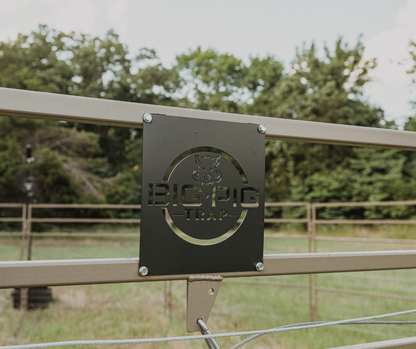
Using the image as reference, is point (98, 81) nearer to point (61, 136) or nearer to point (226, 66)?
point (61, 136)

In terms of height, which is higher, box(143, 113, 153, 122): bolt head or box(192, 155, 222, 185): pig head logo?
box(143, 113, 153, 122): bolt head

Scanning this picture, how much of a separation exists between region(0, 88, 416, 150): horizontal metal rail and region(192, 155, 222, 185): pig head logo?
7 cm

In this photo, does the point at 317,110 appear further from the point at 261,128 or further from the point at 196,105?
the point at 261,128

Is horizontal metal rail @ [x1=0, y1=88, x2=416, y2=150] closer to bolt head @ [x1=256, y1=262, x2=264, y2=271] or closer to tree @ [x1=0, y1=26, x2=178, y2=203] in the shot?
bolt head @ [x1=256, y1=262, x2=264, y2=271]

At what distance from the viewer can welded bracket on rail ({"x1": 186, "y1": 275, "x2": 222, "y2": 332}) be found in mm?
568

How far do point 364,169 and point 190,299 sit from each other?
12713 millimetres

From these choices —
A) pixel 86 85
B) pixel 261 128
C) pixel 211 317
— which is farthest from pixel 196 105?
pixel 261 128

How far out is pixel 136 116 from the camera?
0.55m

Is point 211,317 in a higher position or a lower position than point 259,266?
lower

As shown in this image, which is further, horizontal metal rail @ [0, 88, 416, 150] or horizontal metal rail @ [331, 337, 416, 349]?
horizontal metal rail @ [331, 337, 416, 349]

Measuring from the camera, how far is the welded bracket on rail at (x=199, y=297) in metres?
0.57

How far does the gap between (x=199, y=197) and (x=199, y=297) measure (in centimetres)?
17

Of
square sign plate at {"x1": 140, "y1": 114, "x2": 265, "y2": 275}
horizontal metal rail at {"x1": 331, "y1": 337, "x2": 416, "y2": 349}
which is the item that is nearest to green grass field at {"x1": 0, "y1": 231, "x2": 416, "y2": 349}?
horizontal metal rail at {"x1": 331, "y1": 337, "x2": 416, "y2": 349}

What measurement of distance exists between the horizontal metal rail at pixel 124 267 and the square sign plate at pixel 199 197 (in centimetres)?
3
